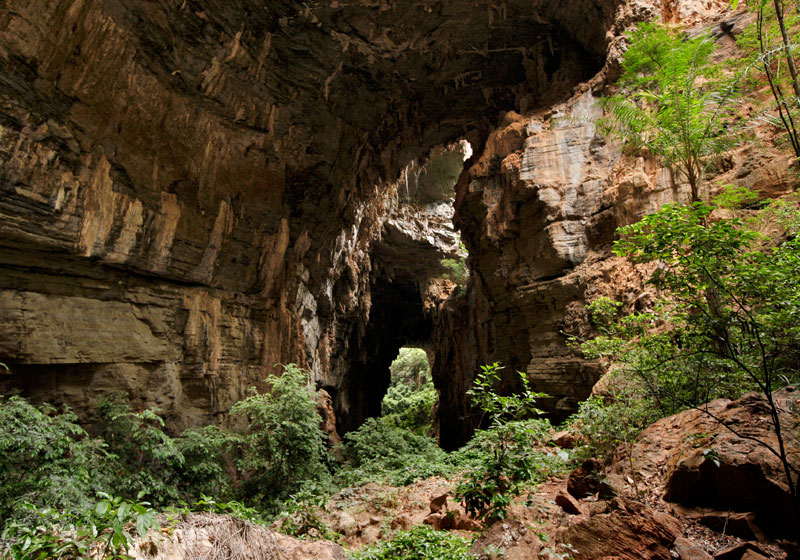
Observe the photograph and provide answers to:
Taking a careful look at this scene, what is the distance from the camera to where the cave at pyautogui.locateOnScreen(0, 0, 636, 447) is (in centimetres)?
807

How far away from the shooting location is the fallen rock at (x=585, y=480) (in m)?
4.61

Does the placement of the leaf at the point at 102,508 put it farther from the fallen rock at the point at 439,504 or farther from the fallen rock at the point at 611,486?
the fallen rock at the point at 439,504

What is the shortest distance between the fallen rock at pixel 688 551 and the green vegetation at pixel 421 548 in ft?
5.75

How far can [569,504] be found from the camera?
4312 millimetres

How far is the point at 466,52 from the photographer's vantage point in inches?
529

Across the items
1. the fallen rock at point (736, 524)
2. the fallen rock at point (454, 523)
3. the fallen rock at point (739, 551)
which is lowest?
the fallen rock at point (454, 523)

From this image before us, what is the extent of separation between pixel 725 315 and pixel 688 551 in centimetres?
203

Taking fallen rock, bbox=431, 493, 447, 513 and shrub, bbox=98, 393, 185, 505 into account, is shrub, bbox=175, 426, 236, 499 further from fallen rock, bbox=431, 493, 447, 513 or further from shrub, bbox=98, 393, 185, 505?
fallen rock, bbox=431, 493, 447, 513

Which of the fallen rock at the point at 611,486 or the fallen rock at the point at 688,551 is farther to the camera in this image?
the fallen rock at the point at 611,486

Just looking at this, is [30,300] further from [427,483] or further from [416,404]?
[416,404]

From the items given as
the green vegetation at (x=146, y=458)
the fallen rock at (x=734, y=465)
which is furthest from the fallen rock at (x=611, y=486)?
the green vegetation at (x=146, y=458)

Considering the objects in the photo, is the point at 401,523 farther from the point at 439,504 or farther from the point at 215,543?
the point at 215,543

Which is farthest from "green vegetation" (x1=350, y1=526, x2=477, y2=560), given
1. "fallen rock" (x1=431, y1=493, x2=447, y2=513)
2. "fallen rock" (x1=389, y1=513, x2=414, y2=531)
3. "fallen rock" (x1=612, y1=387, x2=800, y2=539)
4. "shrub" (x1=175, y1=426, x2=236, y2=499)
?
"shrub" (x1=175, y1=426, x2=236, y2=499)

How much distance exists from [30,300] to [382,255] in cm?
1591
